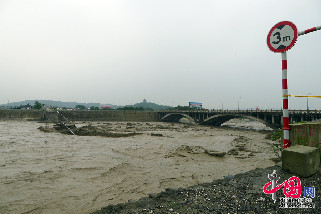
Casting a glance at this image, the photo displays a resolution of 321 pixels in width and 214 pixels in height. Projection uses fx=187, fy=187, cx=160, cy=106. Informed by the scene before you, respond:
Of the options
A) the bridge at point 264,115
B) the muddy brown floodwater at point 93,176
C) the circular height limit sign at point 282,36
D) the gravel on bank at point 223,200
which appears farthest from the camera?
the bridge at point 264,115

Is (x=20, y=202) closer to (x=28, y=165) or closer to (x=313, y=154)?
(x=28, y=165)

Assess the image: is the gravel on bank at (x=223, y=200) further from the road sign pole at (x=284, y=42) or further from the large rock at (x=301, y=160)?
the road sign pole at (x=284, y=42)

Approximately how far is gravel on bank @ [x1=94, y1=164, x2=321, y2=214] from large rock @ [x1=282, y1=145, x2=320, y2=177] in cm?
18

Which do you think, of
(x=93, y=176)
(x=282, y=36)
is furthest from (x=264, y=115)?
(x=282, y=36)

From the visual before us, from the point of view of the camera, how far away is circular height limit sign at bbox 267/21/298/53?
5.46m

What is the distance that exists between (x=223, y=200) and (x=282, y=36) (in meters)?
5.11

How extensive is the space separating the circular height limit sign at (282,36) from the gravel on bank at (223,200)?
3.88 metres

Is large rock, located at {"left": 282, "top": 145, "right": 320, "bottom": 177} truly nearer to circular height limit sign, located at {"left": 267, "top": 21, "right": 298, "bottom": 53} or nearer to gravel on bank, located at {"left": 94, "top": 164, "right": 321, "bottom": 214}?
gravel on bank, located at {"left": 94, "top": 164, "right": 321, "bottom": 214}

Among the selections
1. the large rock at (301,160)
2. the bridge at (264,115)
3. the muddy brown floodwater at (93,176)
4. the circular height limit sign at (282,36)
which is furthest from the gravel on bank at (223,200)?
the bridge at (264,115)

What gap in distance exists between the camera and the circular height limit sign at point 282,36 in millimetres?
5461

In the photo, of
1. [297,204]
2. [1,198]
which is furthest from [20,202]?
[297,204]

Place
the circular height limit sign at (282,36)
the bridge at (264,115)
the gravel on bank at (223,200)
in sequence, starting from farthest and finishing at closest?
the bridge at (264,115) → the circular height limit sign at (282,36) → the gravel on bank at (223,200)

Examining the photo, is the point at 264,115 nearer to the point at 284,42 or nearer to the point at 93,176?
the point at 93,176

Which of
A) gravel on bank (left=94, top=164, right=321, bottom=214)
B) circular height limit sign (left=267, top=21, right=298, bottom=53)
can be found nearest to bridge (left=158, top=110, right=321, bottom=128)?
circular height limit sign (left=267, top=21, right=298, bottom=53)
